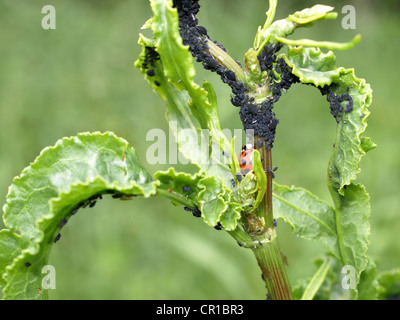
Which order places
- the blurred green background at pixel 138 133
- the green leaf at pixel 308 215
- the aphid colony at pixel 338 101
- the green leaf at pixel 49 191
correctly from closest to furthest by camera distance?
the green leaf at pixel 49 191
the aphid colony at pixel 338 101
the green leaf at pixel 308 215
the blurred green background at pixel 138 133

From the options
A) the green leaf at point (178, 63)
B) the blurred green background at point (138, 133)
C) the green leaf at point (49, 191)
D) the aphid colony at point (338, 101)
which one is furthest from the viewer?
the blurred green background at point (138, 133)

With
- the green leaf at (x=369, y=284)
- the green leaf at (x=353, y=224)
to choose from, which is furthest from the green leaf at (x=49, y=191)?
the green leaf at (x=369, y=284)

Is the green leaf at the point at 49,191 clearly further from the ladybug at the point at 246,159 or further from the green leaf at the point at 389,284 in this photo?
the green leaf at the point at 389,284

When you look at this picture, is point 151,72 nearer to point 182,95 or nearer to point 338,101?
point 182,95

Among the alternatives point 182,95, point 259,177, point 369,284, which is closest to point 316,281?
point 369,284

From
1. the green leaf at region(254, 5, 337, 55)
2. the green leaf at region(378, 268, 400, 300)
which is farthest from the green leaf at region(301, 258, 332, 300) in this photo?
the green leaf at region(254, 5, 337, 55)
